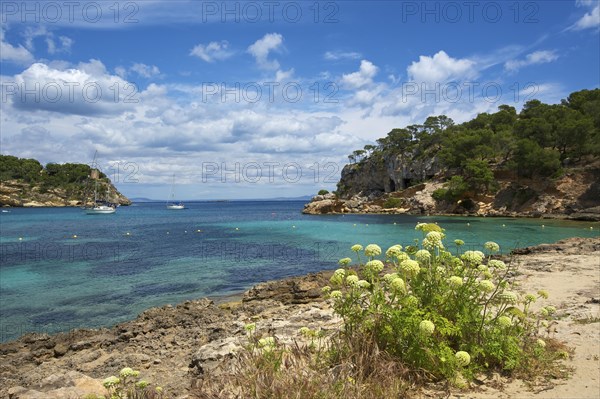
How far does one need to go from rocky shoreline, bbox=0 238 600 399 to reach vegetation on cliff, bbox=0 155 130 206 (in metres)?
157

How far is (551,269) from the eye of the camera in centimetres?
1554

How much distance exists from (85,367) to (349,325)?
7284 mm

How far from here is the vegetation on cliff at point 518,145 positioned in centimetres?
5959

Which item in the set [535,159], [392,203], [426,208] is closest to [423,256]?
[535,159]

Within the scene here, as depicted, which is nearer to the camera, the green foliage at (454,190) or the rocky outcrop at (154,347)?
the rocky outcrop at (154,347)

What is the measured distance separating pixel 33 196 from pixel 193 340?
553ft

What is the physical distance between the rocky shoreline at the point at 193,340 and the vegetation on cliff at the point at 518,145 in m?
52.4

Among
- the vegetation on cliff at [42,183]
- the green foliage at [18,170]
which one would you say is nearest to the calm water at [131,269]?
the vegetation on cliff at [42,183]

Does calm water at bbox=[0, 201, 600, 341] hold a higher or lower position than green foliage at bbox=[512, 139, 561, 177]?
lower

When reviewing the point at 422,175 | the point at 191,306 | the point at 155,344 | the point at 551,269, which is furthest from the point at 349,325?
the point at 422,175

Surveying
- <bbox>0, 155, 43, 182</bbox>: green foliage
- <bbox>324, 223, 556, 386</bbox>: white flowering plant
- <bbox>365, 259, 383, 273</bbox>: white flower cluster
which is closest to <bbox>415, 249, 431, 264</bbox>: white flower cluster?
<bbox>324, 223, 556, 386</bbox>: white flowering plant

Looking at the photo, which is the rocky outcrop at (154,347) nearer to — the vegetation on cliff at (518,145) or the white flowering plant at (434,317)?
the white flowering plant at (434,317)

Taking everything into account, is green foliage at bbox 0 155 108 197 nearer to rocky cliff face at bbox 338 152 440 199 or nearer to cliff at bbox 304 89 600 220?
rocky cliff face at bbox 338 152 440 199

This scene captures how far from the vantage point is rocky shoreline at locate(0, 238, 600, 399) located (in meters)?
6.02
